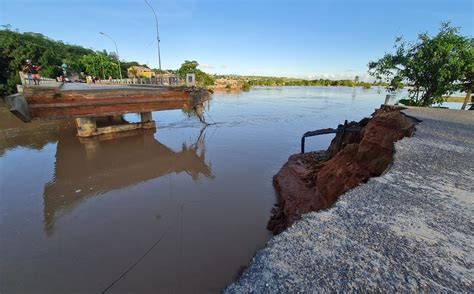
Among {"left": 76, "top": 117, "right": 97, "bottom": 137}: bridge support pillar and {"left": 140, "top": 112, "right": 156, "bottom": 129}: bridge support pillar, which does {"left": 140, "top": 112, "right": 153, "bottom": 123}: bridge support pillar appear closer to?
{"left": 140, "top": 112, "right": 156, "bottom": 129}: bridge support pillar

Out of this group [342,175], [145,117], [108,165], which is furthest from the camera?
[145,117]

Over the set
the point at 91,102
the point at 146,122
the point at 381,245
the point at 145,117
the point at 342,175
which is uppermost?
the point at 91,102

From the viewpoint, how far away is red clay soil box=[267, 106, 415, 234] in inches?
227

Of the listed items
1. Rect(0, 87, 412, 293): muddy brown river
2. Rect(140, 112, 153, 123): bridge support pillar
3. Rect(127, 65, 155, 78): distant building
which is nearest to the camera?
Rect(0, 87, 412, 293): muddy brown river

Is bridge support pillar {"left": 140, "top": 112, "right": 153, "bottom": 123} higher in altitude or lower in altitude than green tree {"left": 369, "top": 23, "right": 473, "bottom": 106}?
lower

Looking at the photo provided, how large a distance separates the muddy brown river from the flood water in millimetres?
27

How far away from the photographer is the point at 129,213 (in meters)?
6.63

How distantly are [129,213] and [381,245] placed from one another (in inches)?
267

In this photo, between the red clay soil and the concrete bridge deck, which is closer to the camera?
the concrete bridge deck

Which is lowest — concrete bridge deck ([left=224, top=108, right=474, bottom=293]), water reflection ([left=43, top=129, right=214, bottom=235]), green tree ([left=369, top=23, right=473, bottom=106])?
water reflection ([left=43, top=129, right=214, bottom=235])

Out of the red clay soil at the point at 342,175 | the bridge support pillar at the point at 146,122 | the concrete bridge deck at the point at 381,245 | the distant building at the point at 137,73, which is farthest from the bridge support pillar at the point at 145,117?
the distant building at the point at 137,73

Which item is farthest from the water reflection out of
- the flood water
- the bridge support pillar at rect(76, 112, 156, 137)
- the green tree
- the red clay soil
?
the green tree

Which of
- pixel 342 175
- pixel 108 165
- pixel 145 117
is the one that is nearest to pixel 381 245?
pixel 342 175

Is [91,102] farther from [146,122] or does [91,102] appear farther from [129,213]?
[129,213]
